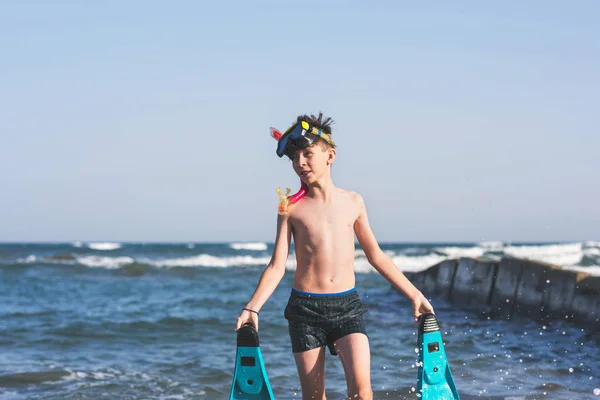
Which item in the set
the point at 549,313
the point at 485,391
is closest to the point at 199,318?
the point at 549,313

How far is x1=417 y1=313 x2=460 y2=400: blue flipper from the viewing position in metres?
4.10

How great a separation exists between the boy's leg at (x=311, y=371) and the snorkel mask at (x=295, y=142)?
76cm

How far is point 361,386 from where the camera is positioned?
13.1 feet

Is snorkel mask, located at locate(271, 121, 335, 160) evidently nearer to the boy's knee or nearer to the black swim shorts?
the black swim shorts

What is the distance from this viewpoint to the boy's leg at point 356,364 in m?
3.99

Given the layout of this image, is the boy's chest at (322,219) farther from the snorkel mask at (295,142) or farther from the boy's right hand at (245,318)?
the boy's right hand at (245,318)

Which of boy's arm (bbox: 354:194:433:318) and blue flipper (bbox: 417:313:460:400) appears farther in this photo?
boy's arm (bbox: 354:194:433:318)

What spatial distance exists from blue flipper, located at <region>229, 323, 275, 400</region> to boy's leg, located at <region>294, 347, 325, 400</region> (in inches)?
8.5

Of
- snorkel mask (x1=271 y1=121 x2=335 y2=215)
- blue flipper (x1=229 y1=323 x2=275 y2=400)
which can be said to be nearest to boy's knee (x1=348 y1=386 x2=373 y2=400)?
blue flipper (x1=229 y1=323 x2=275 y2=400)

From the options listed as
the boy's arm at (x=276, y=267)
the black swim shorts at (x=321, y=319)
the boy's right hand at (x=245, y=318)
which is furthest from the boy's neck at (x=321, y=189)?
the boy's right hand at (x=245, y=318)

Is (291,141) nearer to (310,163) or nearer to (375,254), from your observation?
(310,163)

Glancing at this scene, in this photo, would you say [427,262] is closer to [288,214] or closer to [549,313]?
[549,313]

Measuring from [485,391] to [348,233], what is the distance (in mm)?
3452

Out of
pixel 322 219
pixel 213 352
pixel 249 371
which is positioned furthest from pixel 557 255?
pixel 249 371
